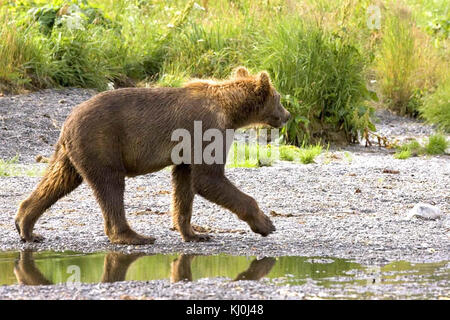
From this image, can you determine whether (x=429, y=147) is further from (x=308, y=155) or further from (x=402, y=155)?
(x=308, y=155)

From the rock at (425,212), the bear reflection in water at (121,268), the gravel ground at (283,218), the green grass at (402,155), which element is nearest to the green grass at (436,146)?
the gravel ground at (283,218)

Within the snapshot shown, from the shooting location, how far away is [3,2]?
1747cm

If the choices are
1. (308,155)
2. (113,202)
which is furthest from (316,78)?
(113,202)

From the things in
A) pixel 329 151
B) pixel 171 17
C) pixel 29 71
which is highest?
pixel 171 17

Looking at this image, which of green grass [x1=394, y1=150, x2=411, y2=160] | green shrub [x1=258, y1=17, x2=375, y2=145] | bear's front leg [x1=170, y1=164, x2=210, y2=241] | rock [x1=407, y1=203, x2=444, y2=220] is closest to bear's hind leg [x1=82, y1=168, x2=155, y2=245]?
bear's front leg [x1=170, y1=164, x2=210, y2=241]

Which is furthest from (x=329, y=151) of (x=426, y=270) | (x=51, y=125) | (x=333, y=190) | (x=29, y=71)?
(x=426, y=270)

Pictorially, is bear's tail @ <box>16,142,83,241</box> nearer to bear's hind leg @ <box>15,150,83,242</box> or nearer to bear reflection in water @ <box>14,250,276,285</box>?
bear's hind leg @ <box>15,150,83,242</box>

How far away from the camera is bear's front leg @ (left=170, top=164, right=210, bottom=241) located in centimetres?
831

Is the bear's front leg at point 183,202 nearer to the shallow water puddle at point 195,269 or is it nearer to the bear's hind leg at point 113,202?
the bear's hind leg at point 113,202

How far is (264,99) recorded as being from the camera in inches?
348

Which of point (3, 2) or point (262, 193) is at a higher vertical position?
point (3, 2)

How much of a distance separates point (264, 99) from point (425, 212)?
2094mm
